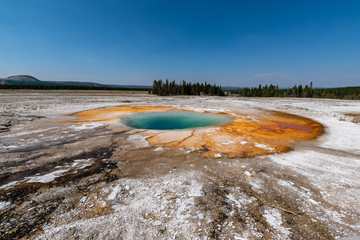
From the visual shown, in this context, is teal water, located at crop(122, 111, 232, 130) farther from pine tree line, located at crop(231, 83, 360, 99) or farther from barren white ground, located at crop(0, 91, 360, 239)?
pine tree line, located at crop(231, 83, 360, 99)

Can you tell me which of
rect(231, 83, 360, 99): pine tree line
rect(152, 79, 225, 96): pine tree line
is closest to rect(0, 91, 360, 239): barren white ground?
rect(152, 79, 225, 96): pine tree line

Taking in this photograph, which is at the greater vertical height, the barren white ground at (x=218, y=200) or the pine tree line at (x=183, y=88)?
the pine tree line at (x=183, y=88)

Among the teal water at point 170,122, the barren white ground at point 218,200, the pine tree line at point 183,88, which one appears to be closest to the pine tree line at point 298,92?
the pine tree line at point 183,88

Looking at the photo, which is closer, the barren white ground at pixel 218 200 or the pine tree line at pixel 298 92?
the barren white ground at pixel 218 200

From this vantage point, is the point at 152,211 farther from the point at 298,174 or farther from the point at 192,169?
the point at 298,174

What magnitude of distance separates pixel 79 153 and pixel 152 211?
4.24 meters

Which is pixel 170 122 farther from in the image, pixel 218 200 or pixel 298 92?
pixel 298 92

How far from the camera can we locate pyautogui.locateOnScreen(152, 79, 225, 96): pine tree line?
67000 mm

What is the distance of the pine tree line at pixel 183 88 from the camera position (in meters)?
67.0

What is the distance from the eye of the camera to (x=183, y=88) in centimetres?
7456

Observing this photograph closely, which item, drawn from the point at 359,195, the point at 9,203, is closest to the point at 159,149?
the point at 9,203

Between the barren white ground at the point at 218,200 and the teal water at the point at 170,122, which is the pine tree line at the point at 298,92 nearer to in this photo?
the teal water at the point at 170,122

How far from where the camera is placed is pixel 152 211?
10.1 feet

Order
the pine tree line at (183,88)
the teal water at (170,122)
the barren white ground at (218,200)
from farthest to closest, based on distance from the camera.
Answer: the pine tree line at (183,88)
the teal water at (170,122)
the barren white ground at (218,200)
